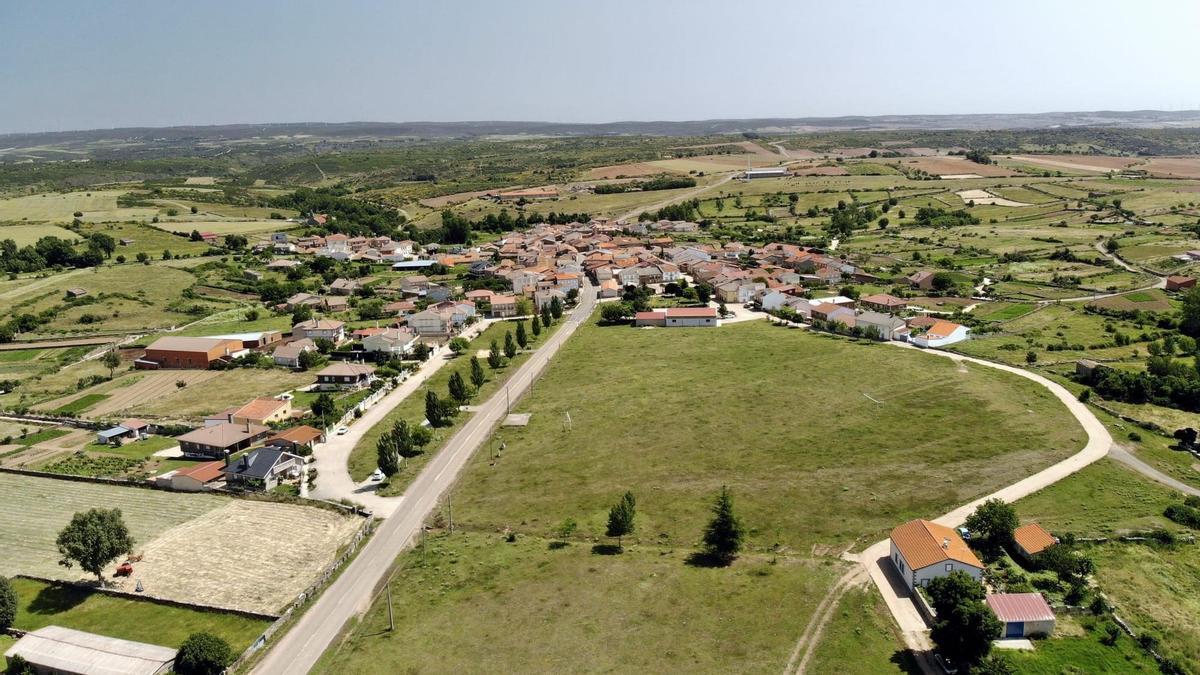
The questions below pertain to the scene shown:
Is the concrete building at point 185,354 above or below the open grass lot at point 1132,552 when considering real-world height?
above

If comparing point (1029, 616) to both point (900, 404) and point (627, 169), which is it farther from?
point (627, 169)

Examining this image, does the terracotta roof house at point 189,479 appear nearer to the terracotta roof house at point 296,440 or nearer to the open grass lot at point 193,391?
the terracotta roof house at point 296,440

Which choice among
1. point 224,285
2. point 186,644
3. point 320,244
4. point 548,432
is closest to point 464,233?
point 320,244

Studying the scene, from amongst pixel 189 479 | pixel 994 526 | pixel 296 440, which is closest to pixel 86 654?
pixel 189 479

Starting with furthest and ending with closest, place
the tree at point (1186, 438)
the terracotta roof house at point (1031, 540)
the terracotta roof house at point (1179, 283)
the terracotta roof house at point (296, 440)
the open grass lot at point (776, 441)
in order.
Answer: the terracotta roof house at point (1179, 283), the terracotta roof house at point (296, 440), the tree at point (1186, 438), the open grass lot at point (776, 441), the terracotta roof house at point (1031, 540)

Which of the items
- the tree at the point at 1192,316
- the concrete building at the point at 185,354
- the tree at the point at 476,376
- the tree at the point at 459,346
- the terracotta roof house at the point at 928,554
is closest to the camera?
the terracotta roof house at the point at 928,554

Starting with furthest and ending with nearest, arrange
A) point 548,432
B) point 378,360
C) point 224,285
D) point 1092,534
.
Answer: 1. point 224,285
2. point 378,360
3. point 548,432
4. point 1092,534

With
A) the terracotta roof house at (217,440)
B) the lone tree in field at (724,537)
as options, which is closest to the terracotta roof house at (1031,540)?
the lone tree in field at (724,537)

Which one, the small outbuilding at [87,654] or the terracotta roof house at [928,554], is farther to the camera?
the terracotta roof house at [928,554]
